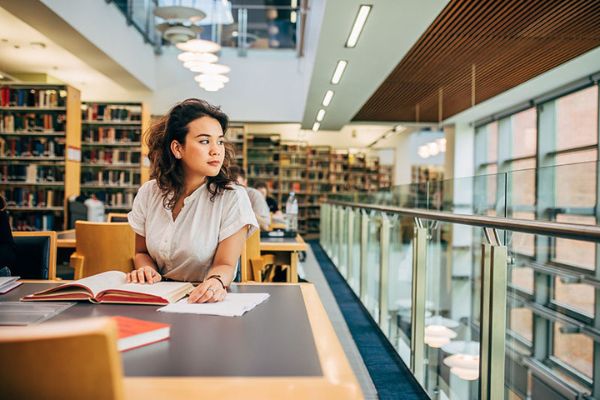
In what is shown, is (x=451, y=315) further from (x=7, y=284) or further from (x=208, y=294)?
(x=7, y=284)

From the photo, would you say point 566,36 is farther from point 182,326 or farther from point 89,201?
point 89,201

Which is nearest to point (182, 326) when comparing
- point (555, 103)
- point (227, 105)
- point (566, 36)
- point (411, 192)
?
point (411, 192)

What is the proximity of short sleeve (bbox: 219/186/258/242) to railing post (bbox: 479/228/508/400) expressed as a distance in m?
0.85

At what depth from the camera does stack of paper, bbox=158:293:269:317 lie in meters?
1.22

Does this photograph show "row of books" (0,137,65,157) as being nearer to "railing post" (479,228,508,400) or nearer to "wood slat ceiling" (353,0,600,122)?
"wood slat ceiling" (353,0,600,122)

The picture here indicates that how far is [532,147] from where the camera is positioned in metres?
8.17

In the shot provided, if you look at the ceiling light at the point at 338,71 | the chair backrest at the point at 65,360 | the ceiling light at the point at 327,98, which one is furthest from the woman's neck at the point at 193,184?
the ceiling light at the point at 327,98

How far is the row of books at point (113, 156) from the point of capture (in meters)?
8.93

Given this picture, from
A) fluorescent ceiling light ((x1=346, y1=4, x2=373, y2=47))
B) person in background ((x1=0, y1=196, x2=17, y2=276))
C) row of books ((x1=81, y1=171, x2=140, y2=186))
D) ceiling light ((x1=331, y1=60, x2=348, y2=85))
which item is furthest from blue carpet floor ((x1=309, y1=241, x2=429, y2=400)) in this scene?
row of books ((x1=81, y1=171, x2=140, y2=186))

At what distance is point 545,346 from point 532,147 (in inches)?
132

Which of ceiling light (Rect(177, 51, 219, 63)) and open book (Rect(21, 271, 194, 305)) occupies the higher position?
ceiling light (Rect(177, 51, 219, 63))

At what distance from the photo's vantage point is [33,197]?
7.71 metres

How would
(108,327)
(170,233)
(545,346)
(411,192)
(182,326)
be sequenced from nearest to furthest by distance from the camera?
(108,327) → (182,326) → (170,233) → (411,192) → (545,346)

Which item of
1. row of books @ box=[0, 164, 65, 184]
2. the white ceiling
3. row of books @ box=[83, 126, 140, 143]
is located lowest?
row of books @ box=[0, 164, 65, 184]
